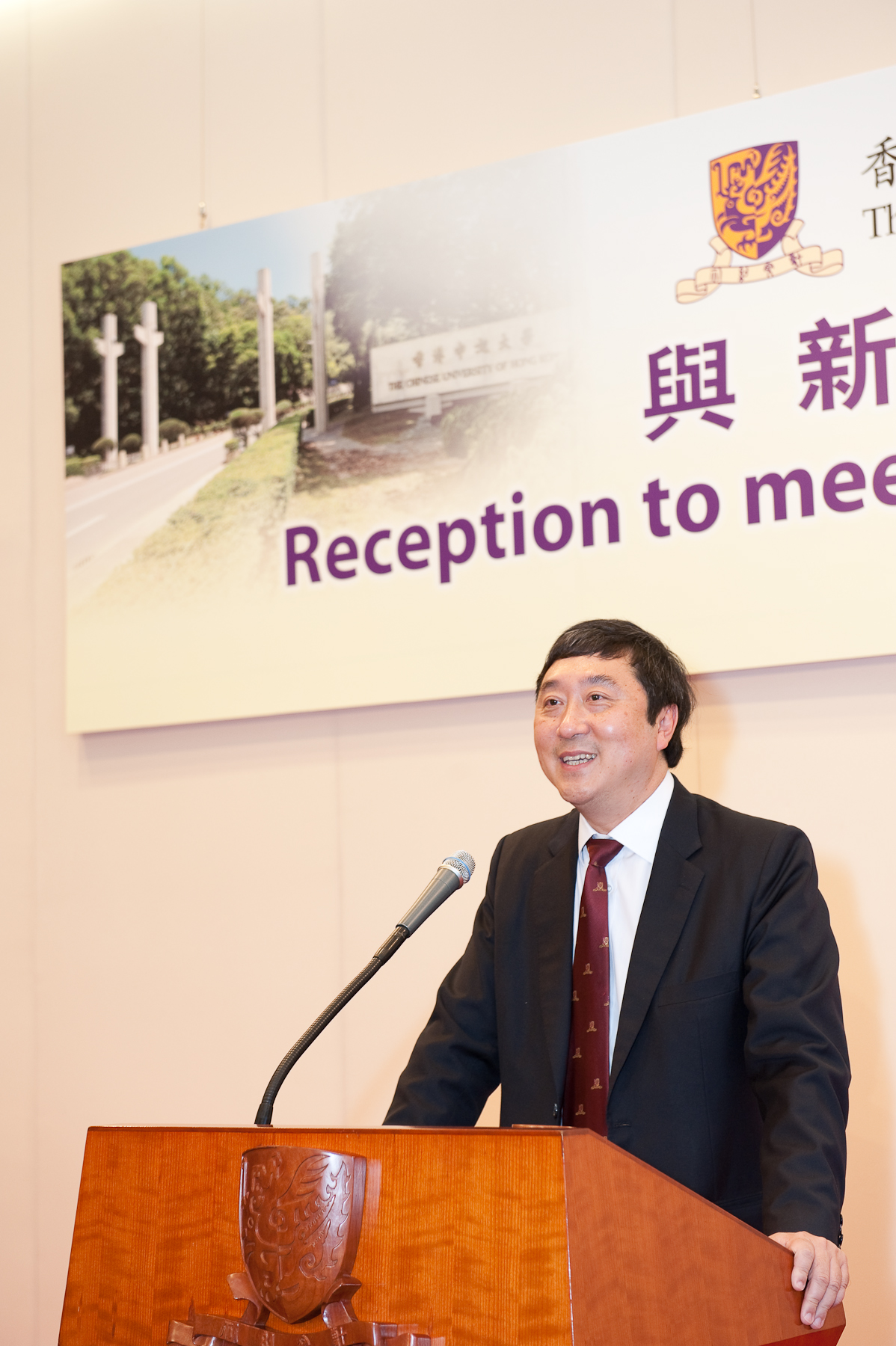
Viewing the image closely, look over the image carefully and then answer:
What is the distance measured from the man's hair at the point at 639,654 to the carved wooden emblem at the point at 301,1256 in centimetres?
118

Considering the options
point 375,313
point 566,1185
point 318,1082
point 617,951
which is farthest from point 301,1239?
point 375,313

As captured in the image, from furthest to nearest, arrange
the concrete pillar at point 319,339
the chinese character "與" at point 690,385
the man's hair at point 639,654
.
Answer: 1. the concrete pillar at point 319,339
2. the chinese character "與" at point 690,385
3. the man's hair at point 639,654

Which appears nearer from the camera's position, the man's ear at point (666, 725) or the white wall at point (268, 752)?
the man's ear at point (666, 725)

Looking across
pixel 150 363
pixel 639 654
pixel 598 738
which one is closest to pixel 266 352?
pixel 150 363

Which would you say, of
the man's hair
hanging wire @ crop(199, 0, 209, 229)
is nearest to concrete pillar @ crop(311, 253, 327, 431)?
hanging wire @ crop(199, 0, 209, 229)

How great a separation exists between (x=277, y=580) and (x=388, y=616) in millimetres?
342

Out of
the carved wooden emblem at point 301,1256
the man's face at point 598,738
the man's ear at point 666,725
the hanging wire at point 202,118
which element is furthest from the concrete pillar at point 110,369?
the carved wooden emblem at point 301,1256

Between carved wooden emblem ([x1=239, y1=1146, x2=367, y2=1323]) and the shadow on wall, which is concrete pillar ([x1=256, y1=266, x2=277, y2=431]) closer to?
the shadow on wall

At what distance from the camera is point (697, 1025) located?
2.07 meters

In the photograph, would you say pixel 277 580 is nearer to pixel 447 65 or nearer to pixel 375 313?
pixel 375 313

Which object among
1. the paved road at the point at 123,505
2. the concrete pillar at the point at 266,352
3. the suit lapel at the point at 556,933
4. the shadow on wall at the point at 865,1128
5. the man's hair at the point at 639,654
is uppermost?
the concrete pillar at the point at 266,352

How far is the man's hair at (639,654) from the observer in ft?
7.75

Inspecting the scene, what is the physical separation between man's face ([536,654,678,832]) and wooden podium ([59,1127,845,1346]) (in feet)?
2.92

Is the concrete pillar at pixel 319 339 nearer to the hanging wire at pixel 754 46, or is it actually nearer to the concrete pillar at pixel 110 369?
the concrete pillar at pixel 110 369
